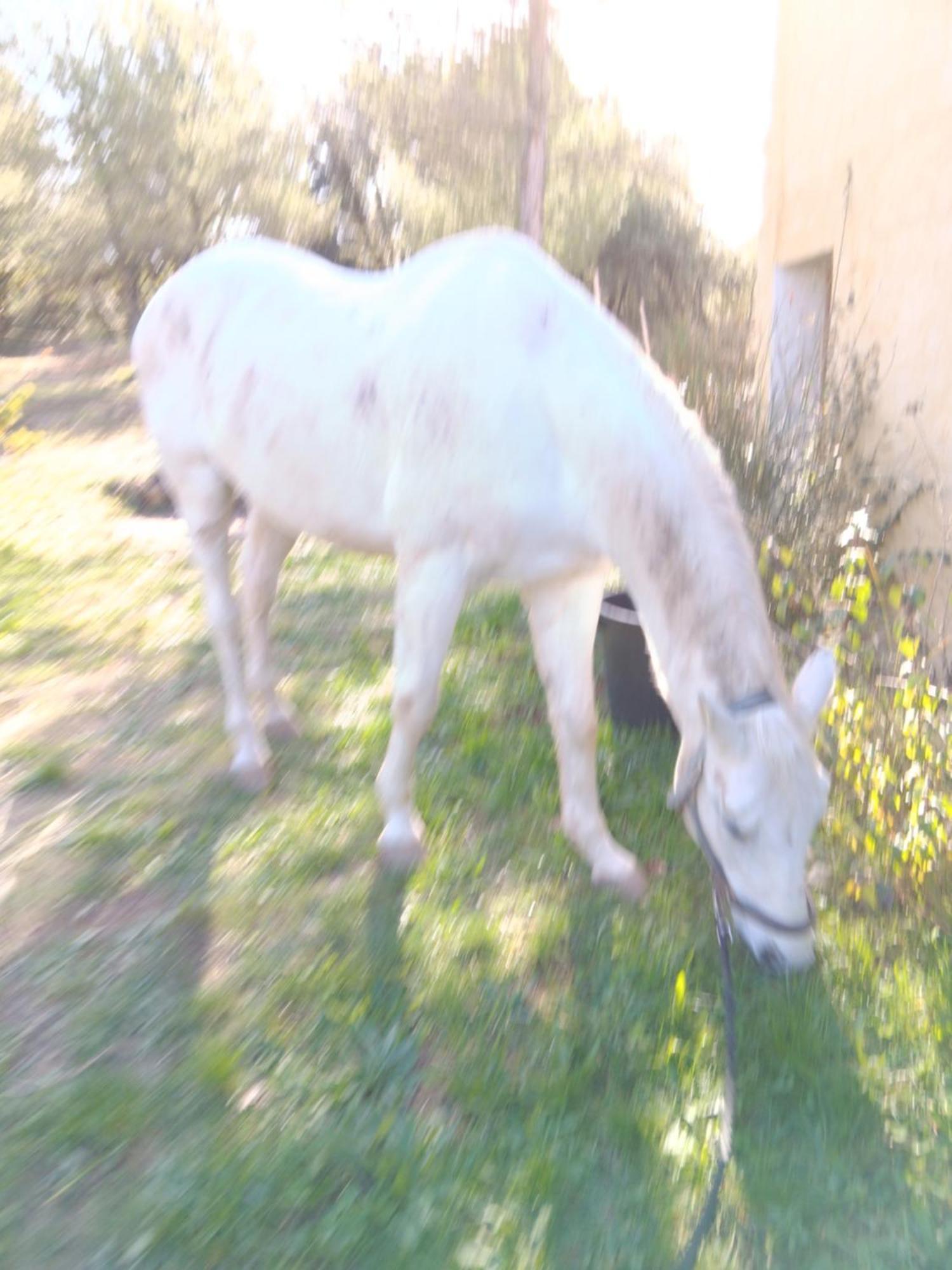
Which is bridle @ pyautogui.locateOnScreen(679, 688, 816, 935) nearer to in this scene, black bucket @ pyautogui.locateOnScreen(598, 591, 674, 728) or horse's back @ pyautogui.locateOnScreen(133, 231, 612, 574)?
horse's back @ pyautogui.locateOnScreen(133, 231, 612, 574)

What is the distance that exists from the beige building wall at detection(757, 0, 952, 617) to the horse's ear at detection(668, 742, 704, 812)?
2.29 m

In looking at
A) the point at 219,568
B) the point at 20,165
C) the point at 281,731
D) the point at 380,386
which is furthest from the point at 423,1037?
the point at 20,165

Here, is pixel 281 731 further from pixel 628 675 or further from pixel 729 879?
pixel 729 879

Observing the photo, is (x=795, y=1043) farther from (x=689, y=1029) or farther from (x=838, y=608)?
(x=838, y=608)

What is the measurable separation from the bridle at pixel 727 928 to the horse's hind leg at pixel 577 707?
664 millimetres

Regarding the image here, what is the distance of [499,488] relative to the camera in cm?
242

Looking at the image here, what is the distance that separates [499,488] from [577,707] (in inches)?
30.7

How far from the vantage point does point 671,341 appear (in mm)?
5336

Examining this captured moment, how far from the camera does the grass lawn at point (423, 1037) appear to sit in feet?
5.80

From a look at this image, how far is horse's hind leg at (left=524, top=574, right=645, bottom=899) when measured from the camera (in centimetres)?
278

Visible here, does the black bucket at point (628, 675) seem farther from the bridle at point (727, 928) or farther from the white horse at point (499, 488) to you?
the bridle at point (727, 928)

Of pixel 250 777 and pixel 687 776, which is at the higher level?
pixel 687 776

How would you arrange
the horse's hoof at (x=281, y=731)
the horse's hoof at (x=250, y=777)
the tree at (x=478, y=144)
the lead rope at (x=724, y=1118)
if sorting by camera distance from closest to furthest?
the lead rope at (x=724, y=1118) → the horse's hoof at (x=250, y=777) → the horse's hoof at (x=281, y=731) → the tree at (x=478, y=144)

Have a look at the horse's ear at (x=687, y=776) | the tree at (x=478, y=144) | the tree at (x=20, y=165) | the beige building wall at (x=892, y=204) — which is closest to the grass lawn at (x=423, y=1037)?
the horse's ear at (x=687, y=776)
